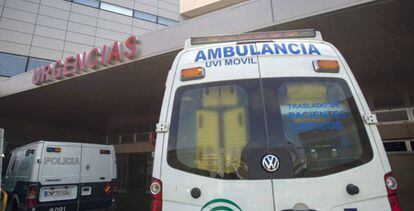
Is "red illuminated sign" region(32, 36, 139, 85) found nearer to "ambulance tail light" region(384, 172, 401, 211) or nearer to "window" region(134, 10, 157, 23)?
"ambulance tail light" region(384, 172, 401, 211)

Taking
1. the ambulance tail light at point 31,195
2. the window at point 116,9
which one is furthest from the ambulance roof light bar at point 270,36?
the window at point 116,9

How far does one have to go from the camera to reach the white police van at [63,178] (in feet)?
23.3

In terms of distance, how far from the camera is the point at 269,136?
7.78ft

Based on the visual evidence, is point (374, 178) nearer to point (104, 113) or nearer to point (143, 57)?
point (143, 57)

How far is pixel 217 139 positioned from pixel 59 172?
6404 mm

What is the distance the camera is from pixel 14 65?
1964cm

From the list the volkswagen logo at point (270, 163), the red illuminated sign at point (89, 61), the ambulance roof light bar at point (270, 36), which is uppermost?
the red illuminated sign at point (89, 61)

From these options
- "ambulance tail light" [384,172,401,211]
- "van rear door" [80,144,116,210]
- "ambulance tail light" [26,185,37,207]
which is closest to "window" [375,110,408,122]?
"van rear door" [80,144,116,210]

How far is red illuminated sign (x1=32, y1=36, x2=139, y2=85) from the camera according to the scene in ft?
29.5

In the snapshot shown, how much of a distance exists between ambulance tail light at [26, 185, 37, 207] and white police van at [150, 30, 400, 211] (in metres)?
5.92

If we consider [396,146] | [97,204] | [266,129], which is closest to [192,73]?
[266,129]

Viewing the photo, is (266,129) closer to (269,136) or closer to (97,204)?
(269,136)

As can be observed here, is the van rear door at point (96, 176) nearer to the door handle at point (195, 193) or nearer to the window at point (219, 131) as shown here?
the window at point (219, 131)

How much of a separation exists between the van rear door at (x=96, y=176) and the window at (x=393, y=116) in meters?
9.70
